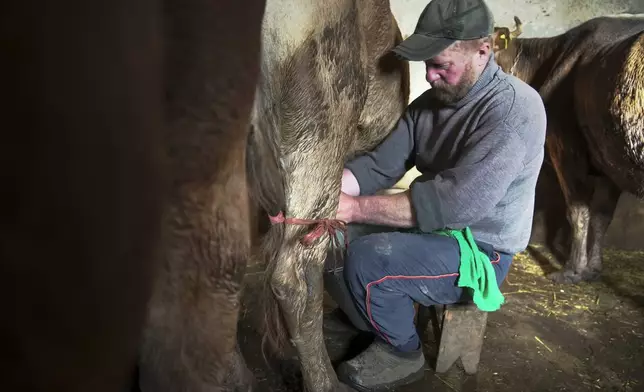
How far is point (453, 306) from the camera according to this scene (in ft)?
7.21

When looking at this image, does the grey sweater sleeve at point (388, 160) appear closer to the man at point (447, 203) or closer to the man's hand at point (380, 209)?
the man at point (447, 203)

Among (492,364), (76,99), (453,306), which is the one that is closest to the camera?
(76,99)

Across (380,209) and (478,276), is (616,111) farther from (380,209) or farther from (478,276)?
(380,209)

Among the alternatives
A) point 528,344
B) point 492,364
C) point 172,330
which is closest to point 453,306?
point 492,364

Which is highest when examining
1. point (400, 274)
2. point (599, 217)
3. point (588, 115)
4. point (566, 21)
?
point (566, 21)

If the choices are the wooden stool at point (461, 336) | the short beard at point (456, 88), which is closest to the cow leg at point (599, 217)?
the wooden stool at point (461, 336)

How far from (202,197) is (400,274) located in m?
1.43

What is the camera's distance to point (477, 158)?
187 cm

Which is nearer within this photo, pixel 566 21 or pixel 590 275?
pixel 590 275

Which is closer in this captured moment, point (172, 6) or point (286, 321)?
point (172, 6)

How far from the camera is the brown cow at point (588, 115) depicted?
109 inches

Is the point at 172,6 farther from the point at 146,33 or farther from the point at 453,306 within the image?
the point at 453,306

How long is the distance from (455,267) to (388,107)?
79 cm

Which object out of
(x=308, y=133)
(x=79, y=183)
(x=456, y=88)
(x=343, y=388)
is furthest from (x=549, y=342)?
(x=79, y=183)
